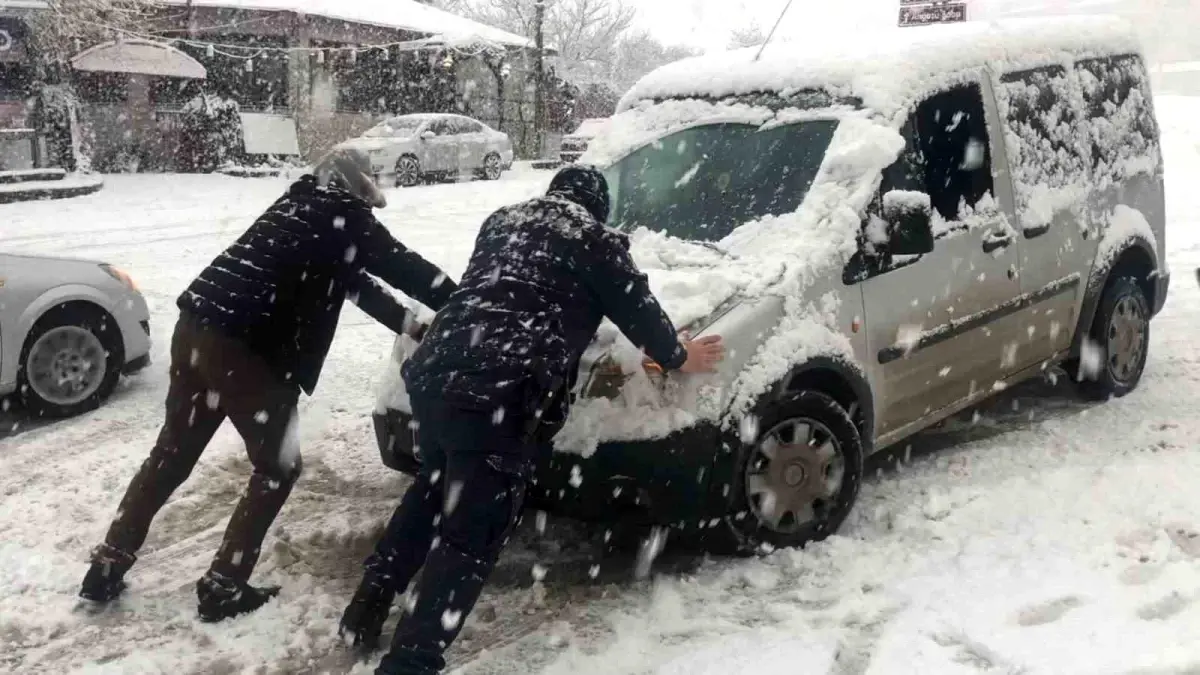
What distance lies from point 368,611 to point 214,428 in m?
0.97

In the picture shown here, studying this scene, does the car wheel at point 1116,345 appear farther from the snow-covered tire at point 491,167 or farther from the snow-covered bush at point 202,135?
the snow-covered bush at point 202,135

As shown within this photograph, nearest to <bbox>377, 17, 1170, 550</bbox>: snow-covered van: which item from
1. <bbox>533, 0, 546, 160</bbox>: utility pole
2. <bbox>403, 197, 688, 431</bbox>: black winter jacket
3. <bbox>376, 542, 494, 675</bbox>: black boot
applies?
<bbox>403, 197, 688, 431</bbox>: black winter jacket

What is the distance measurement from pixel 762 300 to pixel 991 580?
4.50 feet

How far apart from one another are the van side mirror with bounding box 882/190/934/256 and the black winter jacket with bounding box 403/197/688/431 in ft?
4.55

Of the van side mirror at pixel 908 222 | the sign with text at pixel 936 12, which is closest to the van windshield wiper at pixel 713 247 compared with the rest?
the van side mirror at pixel 908 222

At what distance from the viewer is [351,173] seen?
3.94 m

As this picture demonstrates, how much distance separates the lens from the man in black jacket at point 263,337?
12.4 feet

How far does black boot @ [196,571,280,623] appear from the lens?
3.94 m

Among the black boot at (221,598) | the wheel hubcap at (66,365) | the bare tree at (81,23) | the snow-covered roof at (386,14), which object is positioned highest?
the snow-covered roof at (386,14)

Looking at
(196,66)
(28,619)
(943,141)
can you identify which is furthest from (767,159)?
(196,66)

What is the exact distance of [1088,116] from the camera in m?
5.99

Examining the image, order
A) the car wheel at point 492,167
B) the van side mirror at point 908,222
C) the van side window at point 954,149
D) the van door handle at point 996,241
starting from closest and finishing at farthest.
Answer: the van side mirror at point 908,222, the van side window at point 954,149, the van door handle at point 996,241, the car wheel at point 492,167

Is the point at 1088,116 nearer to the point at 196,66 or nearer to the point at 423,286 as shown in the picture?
the point at 423,286

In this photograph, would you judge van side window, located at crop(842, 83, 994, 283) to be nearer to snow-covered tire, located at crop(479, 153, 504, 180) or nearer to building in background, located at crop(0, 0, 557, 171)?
snow-covered tire, located at crop(479, 153, 504, 180)
